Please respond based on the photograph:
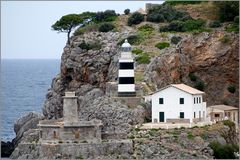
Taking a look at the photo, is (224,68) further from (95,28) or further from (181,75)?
(95,28)

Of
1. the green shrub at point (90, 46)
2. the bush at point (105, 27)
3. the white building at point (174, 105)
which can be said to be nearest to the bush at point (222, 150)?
the white building at point (174, 105)

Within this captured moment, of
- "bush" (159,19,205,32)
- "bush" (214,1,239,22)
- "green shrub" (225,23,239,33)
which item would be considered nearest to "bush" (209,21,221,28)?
"bush" (159,19,205,32)

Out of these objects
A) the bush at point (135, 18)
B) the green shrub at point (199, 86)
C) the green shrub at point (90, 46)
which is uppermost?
the bush at point (135, 18)

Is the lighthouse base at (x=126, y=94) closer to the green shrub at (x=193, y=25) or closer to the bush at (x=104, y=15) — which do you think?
the green shrub at (x=193, y=25)

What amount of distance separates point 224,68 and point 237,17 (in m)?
6.93

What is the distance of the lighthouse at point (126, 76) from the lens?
6631cm

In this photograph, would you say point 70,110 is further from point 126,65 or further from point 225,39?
point 225,39

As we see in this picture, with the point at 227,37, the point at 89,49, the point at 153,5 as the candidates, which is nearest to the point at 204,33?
the point at 227,37

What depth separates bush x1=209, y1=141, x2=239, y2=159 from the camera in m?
61.2

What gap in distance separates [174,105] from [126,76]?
3.45 m

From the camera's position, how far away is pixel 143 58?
73.2 meters

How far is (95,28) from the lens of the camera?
265ft

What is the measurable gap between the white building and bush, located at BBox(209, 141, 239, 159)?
3004 millimetres

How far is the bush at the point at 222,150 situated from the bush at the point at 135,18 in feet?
72.0
